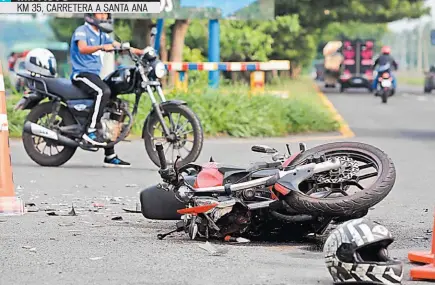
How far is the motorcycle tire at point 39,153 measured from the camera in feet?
42.6

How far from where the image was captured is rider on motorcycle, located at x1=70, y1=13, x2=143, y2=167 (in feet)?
41.2

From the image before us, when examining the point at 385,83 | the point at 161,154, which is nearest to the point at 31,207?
the point at 161,154

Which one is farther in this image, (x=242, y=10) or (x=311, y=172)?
(x=242, y=10)

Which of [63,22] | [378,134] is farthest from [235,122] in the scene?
[63,22]

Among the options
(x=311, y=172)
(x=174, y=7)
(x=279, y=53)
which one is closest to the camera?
(x=311, y=172)

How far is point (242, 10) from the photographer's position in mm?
22656

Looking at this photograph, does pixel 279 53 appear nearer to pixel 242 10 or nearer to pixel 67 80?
pixel 242 10

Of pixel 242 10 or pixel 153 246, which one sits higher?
pixel 242 10

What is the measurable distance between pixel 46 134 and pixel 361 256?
7.08 meters

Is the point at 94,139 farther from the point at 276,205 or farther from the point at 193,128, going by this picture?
the point at 276,205

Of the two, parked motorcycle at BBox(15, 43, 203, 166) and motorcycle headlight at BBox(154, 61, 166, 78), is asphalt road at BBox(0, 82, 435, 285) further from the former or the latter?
motorcycle headlight at BBox(154, 61, 166, 78)

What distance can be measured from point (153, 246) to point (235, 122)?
1072cm
